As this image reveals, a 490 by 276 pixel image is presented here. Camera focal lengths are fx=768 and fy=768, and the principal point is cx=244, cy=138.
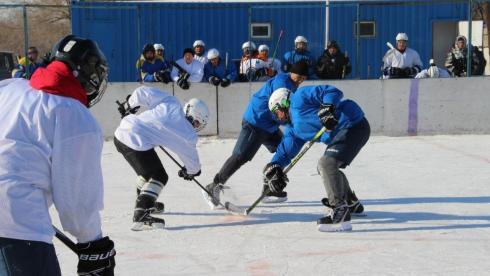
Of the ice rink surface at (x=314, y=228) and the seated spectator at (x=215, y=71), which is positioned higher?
the seated spectator at (x=215, y=71)

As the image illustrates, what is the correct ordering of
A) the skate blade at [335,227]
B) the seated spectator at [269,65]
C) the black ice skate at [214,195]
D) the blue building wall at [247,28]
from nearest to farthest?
1. the skate blade at [335,227]
2. the black ice skate at [214,195]
3. the seated spectator at [269,65]
4. the blue building wall at [247,28]

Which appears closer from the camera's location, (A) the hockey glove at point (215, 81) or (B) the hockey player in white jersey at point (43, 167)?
(B) the hockey player in white jersey at point (43, 167)

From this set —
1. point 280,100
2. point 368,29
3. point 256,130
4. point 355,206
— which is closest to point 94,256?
point 280,100

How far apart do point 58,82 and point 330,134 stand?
11.7 feet

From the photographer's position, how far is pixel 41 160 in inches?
87.4

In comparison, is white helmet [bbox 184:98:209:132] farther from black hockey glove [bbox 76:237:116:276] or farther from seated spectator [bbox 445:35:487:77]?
seated spectator [bbox 445:35:487:77]

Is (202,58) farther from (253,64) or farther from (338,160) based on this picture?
(338,160)

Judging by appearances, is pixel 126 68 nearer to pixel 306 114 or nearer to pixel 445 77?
pixel 445 77

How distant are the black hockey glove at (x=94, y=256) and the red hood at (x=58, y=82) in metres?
0.44

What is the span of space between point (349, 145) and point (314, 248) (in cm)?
95

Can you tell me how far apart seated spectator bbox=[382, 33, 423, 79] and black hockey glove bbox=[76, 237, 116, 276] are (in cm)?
953

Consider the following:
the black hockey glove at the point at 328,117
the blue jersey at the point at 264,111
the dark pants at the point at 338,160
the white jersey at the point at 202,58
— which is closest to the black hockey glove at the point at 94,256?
the black hockey glove at the point at 328,117

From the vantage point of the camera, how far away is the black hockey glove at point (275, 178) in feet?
18.5

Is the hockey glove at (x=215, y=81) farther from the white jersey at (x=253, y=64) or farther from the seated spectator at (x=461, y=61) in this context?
the seated spectator at (x=461, y=61)
